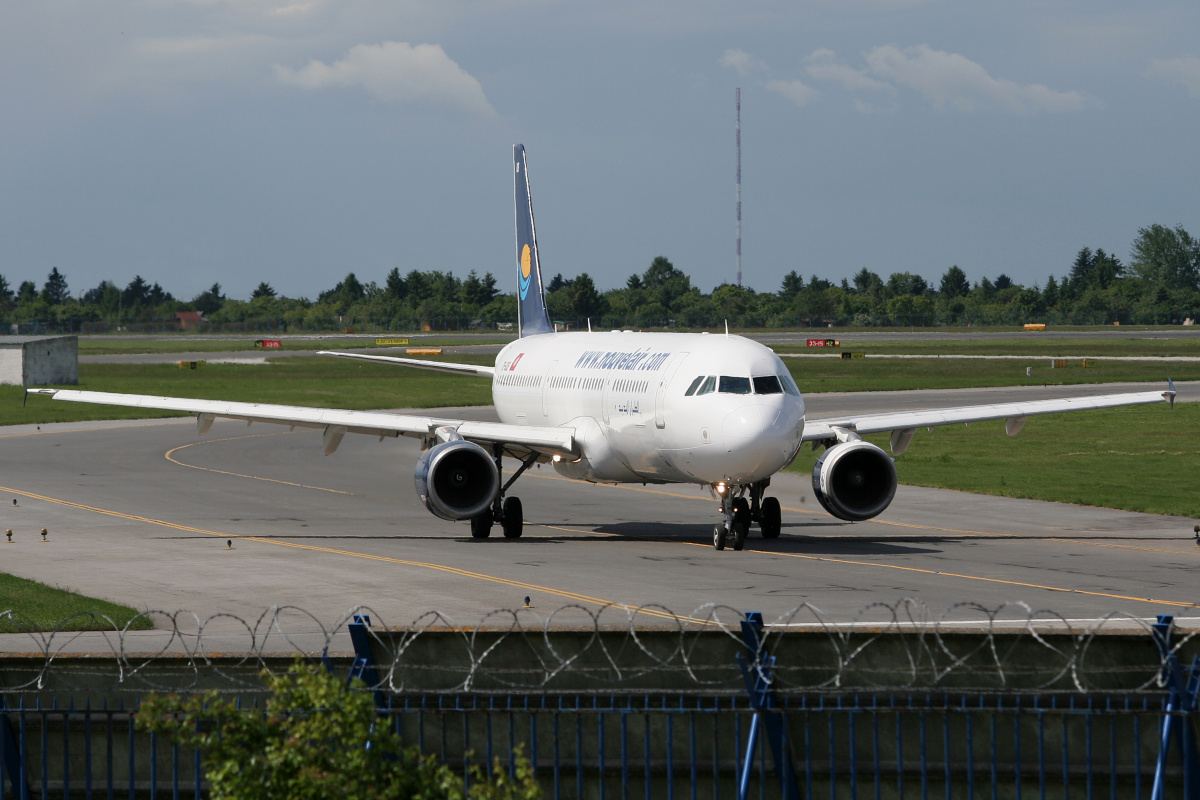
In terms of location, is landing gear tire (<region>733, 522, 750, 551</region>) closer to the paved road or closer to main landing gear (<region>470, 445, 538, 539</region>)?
the paved road

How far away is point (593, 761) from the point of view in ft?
37.3

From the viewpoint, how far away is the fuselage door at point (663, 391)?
29.8 meters

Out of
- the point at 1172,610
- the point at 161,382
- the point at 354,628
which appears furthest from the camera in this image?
the point at 161,382

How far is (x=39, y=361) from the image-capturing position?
85.2 m

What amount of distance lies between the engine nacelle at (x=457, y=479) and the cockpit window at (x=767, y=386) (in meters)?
5.81

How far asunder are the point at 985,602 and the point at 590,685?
12.4m

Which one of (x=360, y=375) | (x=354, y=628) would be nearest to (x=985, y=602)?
(x=354, y=628)

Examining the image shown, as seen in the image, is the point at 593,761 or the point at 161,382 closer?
the point at 593,761

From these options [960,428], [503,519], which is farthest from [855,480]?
[960,428]

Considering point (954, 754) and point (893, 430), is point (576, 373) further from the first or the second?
point (954, 754)

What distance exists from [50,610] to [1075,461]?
34743 millimetres

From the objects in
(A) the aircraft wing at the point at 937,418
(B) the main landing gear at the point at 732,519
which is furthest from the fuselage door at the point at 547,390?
(B) the main landing gear at the point at 732,519

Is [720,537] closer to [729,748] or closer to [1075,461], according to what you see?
[729,748]

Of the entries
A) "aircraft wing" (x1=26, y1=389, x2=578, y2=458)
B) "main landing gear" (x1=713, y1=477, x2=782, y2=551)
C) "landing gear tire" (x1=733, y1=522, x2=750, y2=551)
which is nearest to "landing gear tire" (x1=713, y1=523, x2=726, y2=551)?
"main landing gear" (x1=713, y1=477, x2=782, y2=551)
